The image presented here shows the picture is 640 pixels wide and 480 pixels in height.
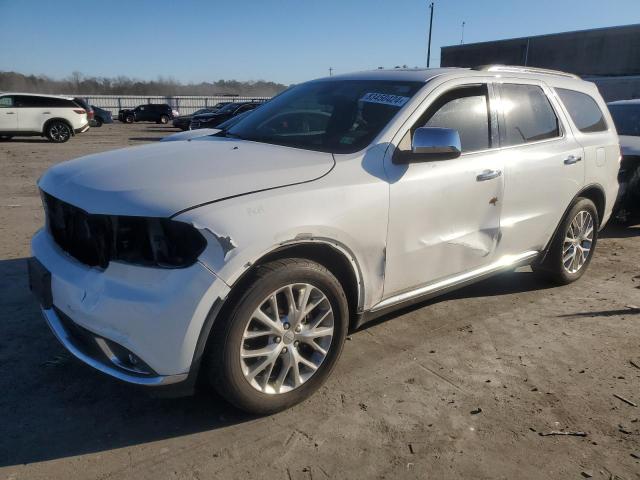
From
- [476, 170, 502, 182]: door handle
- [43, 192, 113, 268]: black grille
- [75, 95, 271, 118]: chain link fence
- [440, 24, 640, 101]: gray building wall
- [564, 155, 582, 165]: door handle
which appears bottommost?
[43, 192, 113, 268]: black grille

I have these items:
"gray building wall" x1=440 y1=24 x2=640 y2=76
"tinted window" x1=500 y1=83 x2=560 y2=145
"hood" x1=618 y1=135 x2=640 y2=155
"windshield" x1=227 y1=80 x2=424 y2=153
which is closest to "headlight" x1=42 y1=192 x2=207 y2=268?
"windshield" x1=227 y1=80 x2=424 y2=153

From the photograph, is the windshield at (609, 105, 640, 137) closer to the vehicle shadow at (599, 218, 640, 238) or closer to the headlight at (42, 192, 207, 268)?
the vehicle shadow at (599, 218, 640, 238)

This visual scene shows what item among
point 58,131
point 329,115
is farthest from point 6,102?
point 329,115

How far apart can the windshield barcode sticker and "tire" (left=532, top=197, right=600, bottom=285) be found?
2.06 metres

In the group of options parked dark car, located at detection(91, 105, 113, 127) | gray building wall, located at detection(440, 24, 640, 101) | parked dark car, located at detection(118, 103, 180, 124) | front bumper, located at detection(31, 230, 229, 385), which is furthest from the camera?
gray building wall, located at detection(440, 24, 640, 101)

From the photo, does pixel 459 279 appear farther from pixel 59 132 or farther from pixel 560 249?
pixel 59 132

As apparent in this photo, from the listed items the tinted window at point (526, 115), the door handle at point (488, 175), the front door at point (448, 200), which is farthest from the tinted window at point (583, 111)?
the door handle at point (488, 175)

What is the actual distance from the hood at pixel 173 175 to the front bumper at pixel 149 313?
0.95ft

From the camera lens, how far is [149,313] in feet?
7.50

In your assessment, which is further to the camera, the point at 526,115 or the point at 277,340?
the point at 526,115

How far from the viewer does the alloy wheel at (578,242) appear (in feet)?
15.4

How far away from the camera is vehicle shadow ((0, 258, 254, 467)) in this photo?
2.54 metres

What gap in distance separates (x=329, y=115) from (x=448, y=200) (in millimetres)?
1001

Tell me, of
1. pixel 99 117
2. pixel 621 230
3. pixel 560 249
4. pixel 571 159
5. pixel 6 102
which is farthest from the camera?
pixel 99 117
